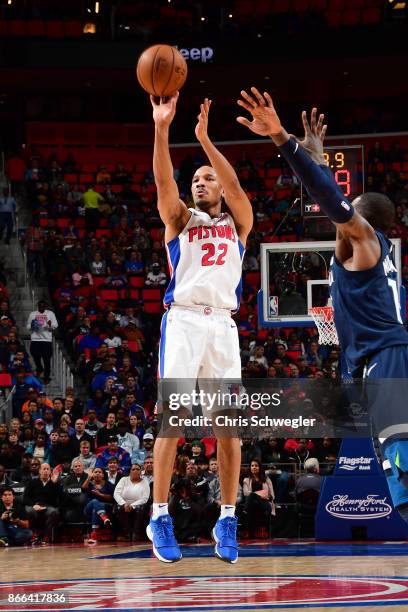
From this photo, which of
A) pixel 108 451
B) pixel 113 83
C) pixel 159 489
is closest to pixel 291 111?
pixel 113 83

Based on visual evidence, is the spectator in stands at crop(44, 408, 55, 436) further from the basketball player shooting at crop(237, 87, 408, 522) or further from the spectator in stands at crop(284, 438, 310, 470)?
the basketball player shooting at crop(237, 87, 408, 522)

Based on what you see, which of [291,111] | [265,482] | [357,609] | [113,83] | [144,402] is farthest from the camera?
[291,111]

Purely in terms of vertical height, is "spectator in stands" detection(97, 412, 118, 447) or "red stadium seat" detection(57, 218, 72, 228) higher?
"red stadium seat" detection(57, 218, 72, 228)

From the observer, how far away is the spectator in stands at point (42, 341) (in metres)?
20.7

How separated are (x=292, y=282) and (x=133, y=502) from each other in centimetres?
403

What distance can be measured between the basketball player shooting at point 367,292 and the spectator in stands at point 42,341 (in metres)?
15.3

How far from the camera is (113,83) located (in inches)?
1075

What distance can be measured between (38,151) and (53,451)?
14146 millimetres

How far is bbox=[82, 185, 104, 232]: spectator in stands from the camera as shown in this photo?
83.7ft

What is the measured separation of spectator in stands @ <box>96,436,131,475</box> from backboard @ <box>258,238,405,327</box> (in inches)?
141

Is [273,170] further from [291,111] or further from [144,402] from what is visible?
[144,402]

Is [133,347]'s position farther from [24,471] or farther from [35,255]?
[24,471]

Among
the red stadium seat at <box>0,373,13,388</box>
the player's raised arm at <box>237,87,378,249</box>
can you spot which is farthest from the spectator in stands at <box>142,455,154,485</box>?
the player's raised arm at <box>237,87,378,249</box>

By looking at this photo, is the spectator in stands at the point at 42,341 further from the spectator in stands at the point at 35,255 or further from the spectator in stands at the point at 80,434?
the spectator in stands at the point at 80,434
